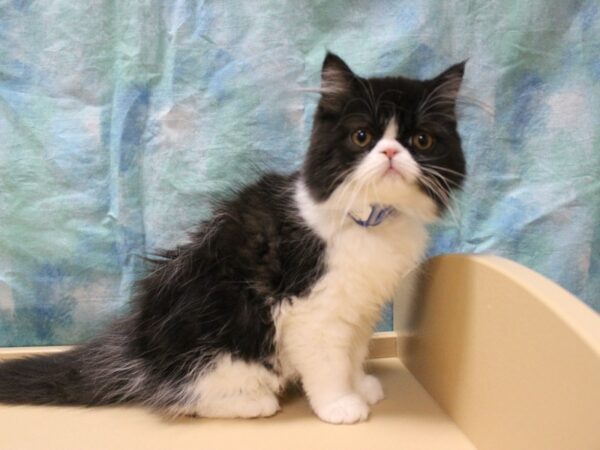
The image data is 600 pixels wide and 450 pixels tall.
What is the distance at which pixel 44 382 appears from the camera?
112 cm

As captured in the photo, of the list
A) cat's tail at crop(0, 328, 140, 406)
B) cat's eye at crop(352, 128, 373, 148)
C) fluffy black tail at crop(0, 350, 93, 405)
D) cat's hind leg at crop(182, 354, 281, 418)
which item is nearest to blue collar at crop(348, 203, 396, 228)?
cat's eye at crop(352, 128, 373, 148)

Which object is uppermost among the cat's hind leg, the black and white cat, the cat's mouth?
the cat's mouth

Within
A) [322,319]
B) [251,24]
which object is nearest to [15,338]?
[322,319]

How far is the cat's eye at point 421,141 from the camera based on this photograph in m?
0.95

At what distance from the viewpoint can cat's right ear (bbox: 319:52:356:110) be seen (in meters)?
0.98

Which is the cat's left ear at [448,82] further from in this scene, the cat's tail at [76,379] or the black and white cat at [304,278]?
the cat's tail at [76,379]

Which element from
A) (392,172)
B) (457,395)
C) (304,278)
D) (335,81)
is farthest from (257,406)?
(335,81)

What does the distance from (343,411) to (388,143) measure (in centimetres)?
50

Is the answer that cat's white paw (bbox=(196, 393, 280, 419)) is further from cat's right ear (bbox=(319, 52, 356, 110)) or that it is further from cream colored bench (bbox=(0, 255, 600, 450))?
cat's right ear (bbox=(319, 52, 356, 110))

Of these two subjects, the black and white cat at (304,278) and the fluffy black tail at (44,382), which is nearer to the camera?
the black and white cat at (304,278)

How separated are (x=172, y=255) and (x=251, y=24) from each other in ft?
1.89

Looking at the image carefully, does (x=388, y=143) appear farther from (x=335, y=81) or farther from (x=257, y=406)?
(x=257, y=406)

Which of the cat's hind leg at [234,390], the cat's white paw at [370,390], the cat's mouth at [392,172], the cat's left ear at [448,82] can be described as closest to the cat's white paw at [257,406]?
the cat's hind leg at [234,390]

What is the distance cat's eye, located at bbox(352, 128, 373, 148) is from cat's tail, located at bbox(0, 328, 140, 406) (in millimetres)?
610
